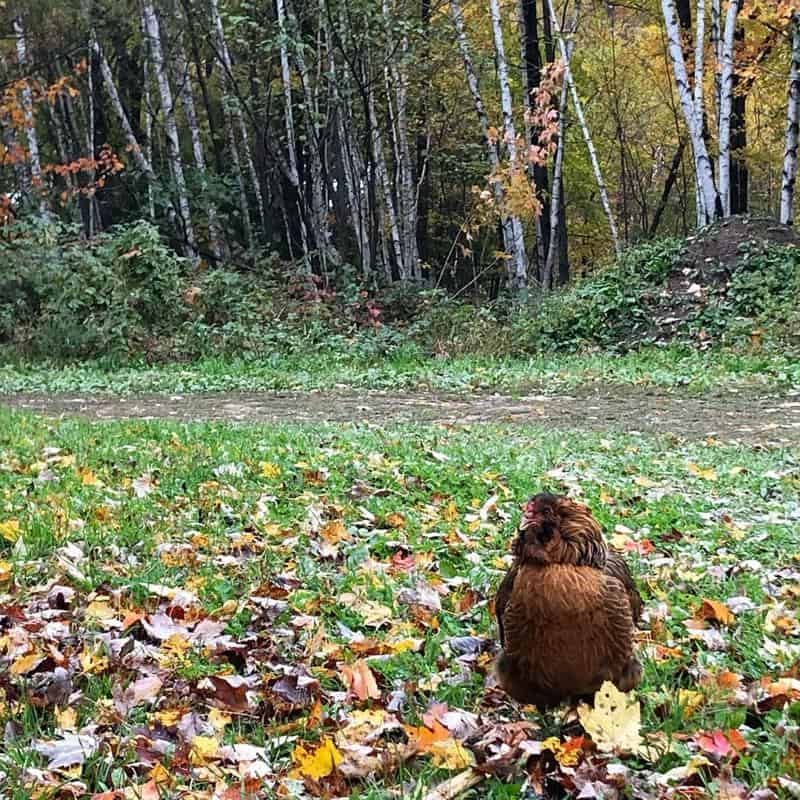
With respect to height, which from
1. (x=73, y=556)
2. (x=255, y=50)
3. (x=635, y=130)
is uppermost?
(x=255, y=50)

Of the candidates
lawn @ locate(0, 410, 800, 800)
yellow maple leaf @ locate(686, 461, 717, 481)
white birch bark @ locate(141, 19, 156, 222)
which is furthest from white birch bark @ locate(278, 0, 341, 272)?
yellow maple leaf @ locate(686, 461, 717, 481)

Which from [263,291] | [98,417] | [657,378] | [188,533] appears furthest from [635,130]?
[188,533]

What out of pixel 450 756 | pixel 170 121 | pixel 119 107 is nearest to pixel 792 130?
pixel 170 121

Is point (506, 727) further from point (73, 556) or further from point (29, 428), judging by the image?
point (29, 428)

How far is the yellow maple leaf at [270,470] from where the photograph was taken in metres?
6.45

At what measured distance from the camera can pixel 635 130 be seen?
25125mm

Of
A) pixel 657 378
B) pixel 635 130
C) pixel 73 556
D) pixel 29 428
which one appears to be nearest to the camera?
pixel 73 556

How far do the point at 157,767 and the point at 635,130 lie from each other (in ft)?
81.7

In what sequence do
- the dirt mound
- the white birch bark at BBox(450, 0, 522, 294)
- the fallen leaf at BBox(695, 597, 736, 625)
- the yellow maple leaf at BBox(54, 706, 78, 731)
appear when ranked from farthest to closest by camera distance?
the white birch bark at BBox(450, 0, 522, 294) → the dirt mound → the fallen leaf at BBox(695, 597, 736, 625) → the yellow maple leaf at BBox(54, 706, 78, 731)

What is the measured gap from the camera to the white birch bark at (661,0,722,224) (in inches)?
648

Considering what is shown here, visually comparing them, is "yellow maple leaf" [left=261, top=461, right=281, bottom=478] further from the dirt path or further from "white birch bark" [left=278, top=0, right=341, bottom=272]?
"white birch bark" [left=278, top=0, right=341, bottom=272]

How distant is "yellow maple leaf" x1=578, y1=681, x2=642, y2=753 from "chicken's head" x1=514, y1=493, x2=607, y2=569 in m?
0.40

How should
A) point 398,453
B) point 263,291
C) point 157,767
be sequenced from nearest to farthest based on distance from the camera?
point 157,767 < point 398,453 < point 263,291

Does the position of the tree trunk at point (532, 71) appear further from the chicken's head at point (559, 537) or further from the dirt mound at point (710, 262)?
the chicken's head at point (559, 537)
